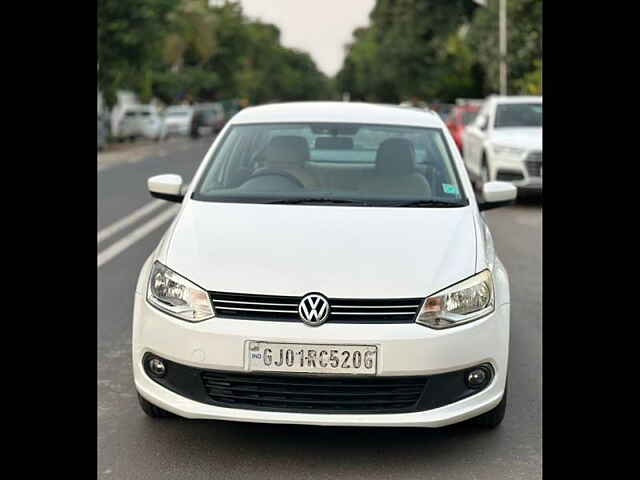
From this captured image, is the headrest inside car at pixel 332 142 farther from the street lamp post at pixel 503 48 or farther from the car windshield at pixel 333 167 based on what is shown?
the street lamp post at pixel 503 48

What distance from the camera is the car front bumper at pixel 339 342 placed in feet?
14.3

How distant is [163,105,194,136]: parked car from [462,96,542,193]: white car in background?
37.7 meters

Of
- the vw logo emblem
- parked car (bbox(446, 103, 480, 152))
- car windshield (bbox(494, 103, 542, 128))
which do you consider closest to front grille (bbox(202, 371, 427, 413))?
the vw logo emblem

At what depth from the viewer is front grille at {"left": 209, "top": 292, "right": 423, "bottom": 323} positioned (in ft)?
14.5

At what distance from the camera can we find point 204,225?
16.8 feet

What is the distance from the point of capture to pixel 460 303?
456 centimetres

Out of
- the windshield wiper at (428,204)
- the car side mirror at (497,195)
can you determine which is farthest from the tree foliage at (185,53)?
the windshield wiper at (428,204)

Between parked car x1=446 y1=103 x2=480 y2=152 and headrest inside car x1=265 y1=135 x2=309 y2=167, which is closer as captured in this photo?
headrest inside car x1=265 y1=135 x2=309 y2=167

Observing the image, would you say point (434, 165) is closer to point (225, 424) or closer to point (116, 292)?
point (225, 424)

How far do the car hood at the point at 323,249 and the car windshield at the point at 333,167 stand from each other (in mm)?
201

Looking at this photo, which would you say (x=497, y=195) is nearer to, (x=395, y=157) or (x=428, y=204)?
(x=395, y=157)

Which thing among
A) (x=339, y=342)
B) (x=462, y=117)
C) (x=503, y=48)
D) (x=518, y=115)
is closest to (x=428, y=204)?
(x=339, y=342)

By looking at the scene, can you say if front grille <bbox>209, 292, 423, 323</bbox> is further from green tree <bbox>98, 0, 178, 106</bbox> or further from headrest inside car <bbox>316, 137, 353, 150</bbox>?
green tree <bbox>98, 0, 178, 106</bbox>
